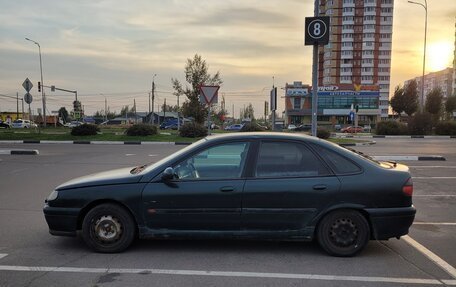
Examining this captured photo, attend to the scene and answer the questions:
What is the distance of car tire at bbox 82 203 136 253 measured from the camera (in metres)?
5.18

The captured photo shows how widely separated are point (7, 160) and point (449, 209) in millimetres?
14783

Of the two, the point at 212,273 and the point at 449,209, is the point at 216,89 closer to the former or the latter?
the point at 449,209

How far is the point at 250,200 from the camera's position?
506 centimetres

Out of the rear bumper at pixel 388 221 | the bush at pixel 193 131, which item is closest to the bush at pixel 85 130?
the bush at pixel 193 131

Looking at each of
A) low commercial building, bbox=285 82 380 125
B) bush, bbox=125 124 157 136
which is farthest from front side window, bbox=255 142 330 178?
low commercial building, bbox=285 82 380 125

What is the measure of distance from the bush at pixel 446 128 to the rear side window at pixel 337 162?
1591 inches

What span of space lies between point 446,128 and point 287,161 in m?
41.0

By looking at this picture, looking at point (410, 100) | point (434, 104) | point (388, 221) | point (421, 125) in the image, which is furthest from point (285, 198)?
point (410, 100)

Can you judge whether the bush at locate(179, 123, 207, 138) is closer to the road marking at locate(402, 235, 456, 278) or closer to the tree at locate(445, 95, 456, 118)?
the road marking at locate(402, 235, 456, 278)

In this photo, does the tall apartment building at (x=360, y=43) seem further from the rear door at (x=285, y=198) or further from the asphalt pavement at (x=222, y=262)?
the rear door at (x=285, y=198)

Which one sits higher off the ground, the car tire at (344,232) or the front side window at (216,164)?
the front side window at (216,164)

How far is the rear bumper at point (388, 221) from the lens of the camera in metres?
5.07

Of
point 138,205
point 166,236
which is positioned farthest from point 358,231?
point 138,205

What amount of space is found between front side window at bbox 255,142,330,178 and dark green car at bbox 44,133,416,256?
0.01 m
